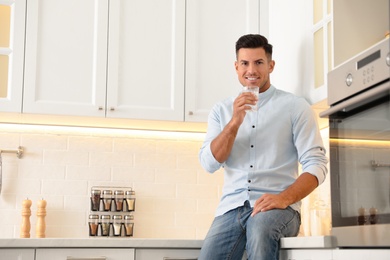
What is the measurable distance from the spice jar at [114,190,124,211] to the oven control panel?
6.26ft

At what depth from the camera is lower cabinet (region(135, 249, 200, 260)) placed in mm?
3426

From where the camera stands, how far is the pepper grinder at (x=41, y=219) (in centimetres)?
395

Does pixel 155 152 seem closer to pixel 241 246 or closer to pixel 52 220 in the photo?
pixel 52 220

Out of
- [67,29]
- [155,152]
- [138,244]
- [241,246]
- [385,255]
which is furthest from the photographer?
[155,152]

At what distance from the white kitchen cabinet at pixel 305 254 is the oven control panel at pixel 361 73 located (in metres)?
0.54

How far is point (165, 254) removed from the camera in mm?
3441

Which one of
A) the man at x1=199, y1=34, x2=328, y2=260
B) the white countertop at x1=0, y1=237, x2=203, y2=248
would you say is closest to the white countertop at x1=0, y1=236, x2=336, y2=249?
the white countertop at x1=0, y1=237, x2=203, y2=248

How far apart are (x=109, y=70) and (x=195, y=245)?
3.59 ft

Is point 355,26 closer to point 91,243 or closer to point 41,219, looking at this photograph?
point 91,243

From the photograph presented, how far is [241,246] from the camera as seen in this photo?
3.10 meters

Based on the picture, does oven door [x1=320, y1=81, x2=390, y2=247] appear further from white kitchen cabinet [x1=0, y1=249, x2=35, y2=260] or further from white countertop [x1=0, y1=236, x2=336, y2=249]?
white kitchen cabinet [x1=0, y1=249, x2=35, y2=260]

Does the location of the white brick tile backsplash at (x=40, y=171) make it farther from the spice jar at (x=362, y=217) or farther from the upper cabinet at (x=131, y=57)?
the spice jar at (x=362, y=217)

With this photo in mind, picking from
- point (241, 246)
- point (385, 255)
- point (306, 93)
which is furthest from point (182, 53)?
point (385, 255)

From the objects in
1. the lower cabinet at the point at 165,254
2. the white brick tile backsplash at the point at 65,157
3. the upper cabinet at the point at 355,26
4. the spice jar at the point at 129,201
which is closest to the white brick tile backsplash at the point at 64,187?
the white brick tile backsplash at the point at 65,157
